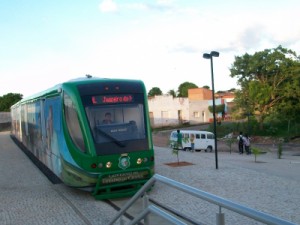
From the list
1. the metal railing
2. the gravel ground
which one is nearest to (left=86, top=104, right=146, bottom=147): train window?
Answer: the gravel ground

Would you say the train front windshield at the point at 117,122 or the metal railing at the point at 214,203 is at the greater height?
the train front windshield at the point at 117,122

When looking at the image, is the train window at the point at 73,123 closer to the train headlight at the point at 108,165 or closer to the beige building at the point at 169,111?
the train headlight at the point at 108,165

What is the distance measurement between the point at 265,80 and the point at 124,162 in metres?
42.7

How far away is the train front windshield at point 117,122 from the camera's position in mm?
9891

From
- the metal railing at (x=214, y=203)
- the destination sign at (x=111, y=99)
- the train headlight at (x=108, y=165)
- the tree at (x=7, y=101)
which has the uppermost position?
the tree at (x=7, y=101)

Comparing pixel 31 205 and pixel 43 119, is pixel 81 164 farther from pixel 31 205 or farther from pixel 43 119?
pixel 43 119

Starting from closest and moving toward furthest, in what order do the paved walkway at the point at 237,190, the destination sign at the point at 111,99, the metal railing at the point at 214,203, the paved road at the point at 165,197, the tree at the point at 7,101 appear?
the metal railing at the point at 214,203 < the paved road at the point at 165,197 < the paved walkway at the point at 237,190 < the destination sign at the point at 111,99 < the tree at the point at 7,101

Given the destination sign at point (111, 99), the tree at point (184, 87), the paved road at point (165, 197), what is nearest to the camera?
the paved road at point (165, 197)

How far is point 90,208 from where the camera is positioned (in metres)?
9.41

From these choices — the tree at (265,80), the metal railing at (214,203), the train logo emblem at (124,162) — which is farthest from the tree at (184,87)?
the metal railing at (214,203)

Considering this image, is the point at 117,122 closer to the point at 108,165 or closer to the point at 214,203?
the point at 108,165

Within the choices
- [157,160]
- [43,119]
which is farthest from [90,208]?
[157,160]

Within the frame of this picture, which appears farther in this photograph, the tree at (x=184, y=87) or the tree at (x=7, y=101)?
the tree at (x=184, y=87)

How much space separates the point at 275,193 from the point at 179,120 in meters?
52.5
